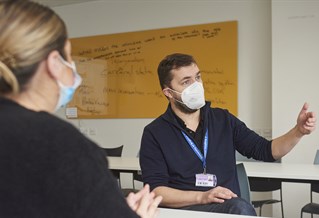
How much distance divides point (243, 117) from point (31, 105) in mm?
3996

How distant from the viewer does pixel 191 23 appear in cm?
487

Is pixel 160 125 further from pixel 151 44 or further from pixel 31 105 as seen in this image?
pixel 151 44

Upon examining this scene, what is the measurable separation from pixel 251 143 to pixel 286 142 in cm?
20

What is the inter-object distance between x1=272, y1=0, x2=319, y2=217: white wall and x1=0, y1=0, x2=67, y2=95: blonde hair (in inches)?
143

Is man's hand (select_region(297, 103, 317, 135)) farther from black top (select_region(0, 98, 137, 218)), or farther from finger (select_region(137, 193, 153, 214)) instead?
black top (select_region(0, 98, 137, 218))

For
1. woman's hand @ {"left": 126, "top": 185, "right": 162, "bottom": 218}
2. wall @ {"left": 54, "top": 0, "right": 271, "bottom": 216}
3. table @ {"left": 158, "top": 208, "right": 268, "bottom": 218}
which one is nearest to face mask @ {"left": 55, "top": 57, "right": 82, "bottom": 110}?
woman's hand @ {"left": 126, "top": 185, "right": 162, "bottom": 218}

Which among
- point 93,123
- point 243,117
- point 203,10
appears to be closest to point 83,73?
point 93,123

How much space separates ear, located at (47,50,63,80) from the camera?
A: 0.87 meters

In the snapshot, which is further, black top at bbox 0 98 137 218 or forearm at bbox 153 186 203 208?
forearm at bbox 153 186 203 208

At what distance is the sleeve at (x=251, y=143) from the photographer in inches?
82.6

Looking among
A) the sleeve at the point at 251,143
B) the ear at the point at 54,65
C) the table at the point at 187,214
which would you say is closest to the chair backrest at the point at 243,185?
the sleeve at the point at 251,143

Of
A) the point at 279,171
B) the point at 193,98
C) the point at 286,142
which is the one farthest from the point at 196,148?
the point at 279,171

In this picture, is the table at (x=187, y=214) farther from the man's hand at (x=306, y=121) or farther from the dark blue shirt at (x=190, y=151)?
the man's hand at (x=306, y=121)

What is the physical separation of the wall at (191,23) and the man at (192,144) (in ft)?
8.16
